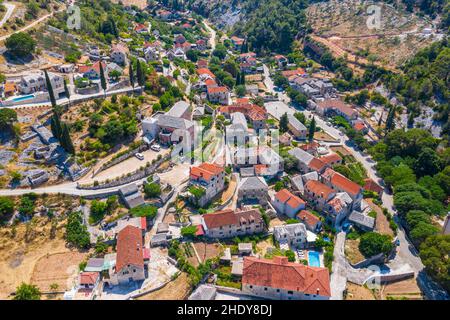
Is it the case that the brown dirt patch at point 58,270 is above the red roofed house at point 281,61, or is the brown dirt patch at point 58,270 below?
above

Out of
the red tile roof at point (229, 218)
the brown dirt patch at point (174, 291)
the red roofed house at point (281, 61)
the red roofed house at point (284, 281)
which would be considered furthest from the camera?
the red roofed house at point (281, 61)

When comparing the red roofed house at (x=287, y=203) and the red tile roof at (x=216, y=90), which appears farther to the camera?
the red tile roof at (x=216, y=90)

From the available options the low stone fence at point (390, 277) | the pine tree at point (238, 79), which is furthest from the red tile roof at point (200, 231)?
the pine tree at point (238, 79)

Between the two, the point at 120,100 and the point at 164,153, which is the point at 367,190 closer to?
the point at 164,153

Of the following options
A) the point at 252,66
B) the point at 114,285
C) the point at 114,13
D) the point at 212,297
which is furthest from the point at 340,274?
the point at 114,13

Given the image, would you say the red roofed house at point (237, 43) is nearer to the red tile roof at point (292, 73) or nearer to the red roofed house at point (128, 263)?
the red tile roof at point (292, 73)

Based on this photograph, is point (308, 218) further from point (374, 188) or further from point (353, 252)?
point (374, 188)

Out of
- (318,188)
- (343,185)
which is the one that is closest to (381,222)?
(343,185)
